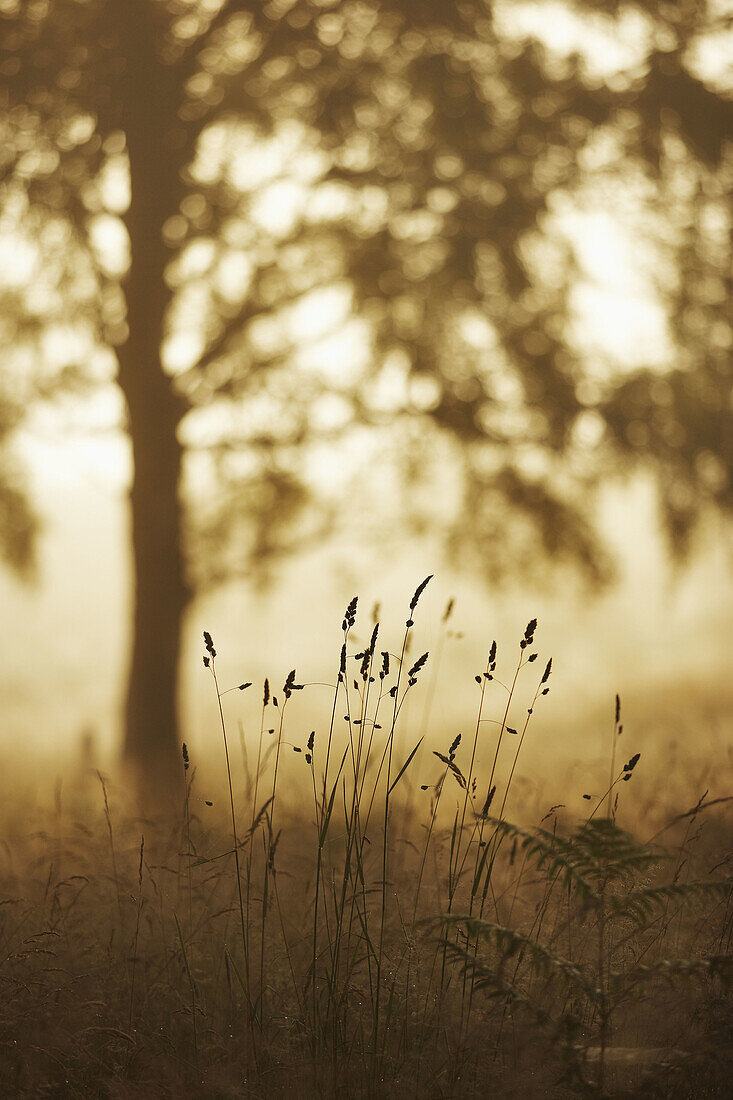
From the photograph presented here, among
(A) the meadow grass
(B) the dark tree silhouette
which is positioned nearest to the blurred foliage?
(B) the dark tree silhouette

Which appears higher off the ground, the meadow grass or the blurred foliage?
the blurred foliage

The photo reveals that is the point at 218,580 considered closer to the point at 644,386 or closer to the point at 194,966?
the point at 644,386

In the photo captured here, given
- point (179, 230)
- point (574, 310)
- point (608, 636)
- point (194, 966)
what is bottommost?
point (194, 966)

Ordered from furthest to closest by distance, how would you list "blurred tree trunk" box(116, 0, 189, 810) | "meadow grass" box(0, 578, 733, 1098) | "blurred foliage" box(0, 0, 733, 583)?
"blurred tree trunk" box(116, 0, 189, 810)
"blurred foliage" box(0, 0, 733, 583)
"meadow grass" box(0, 578, 733, 1098)

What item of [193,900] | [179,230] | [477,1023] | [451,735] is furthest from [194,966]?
[179,230]

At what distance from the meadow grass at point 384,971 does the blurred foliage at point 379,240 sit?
7.42 feet

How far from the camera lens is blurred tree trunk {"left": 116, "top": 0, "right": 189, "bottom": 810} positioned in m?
5.43

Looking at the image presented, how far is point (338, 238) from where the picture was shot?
214 inches

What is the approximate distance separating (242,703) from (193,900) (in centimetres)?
179

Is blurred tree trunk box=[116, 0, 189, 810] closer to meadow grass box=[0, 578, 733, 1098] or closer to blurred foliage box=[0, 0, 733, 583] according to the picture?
blurred foliage box=[0, 0, 733, 583]

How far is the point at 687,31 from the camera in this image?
5.01 metres

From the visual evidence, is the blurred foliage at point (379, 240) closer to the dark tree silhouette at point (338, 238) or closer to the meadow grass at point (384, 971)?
the dark tree silhouette at point (338, 238)

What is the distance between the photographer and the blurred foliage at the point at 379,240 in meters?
5.00

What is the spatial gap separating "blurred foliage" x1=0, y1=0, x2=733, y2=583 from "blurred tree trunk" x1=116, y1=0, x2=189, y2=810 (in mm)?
33
